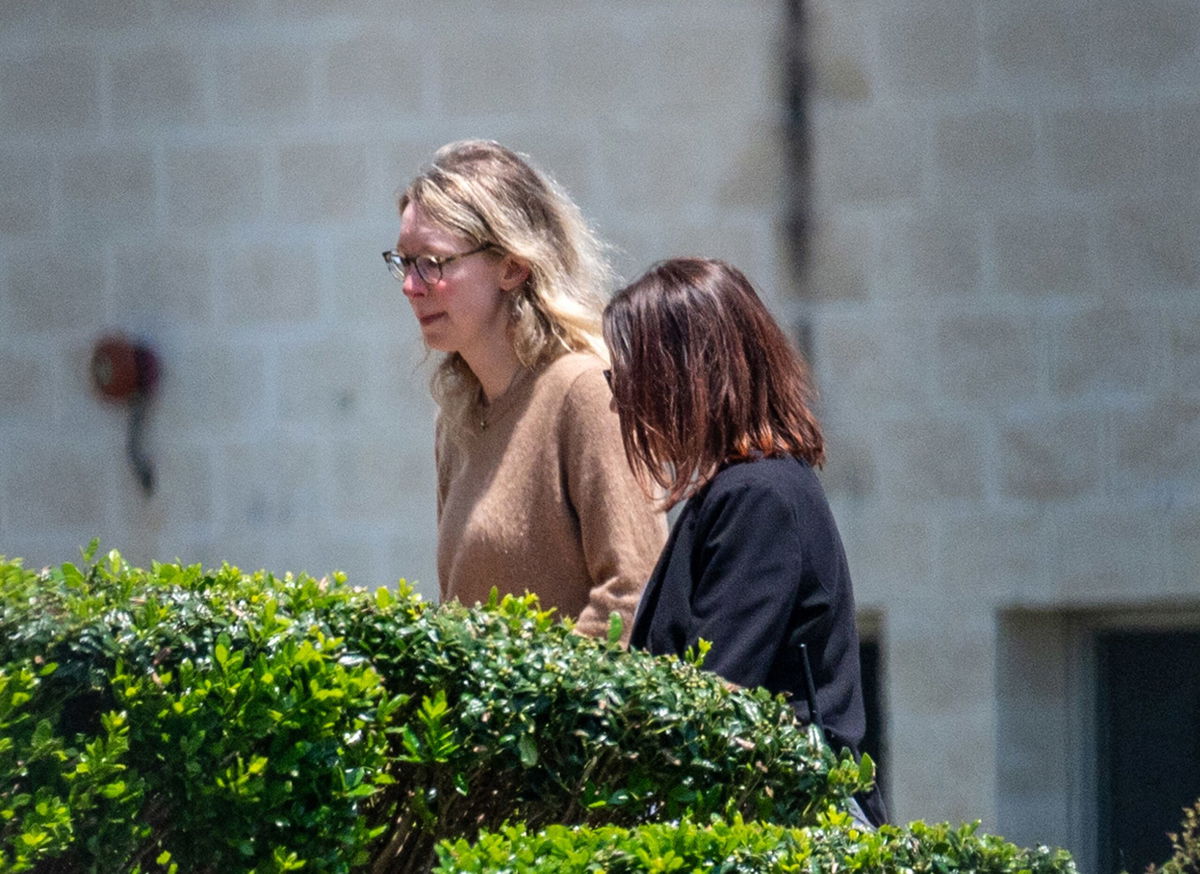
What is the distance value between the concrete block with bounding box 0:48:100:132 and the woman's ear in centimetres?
272

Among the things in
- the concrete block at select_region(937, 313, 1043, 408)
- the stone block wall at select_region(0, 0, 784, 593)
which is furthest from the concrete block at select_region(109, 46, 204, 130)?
the concrete block at select_region(937, 313, 1043, 408)

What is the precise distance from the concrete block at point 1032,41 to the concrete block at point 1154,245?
1.44ft

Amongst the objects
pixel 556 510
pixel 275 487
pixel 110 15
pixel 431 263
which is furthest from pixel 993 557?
pixel 110 15

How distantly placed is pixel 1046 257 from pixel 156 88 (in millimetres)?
2806

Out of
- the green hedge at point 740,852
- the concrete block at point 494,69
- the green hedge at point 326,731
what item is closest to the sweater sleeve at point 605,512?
the green hedge at point 326,731

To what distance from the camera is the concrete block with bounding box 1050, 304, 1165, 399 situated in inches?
220

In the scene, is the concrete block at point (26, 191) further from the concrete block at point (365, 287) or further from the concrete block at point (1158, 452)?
the concrete block at point (1158, 452)

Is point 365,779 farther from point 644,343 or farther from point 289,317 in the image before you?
point 289,317

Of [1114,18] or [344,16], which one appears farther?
[344,16]

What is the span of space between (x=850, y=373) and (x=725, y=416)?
2603mm

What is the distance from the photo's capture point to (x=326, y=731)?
8.64 feet

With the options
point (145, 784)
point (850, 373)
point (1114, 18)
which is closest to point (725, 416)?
point (145, 784)

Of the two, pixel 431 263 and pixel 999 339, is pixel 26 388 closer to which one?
pixel 431 263

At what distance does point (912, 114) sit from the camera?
5.71 m
